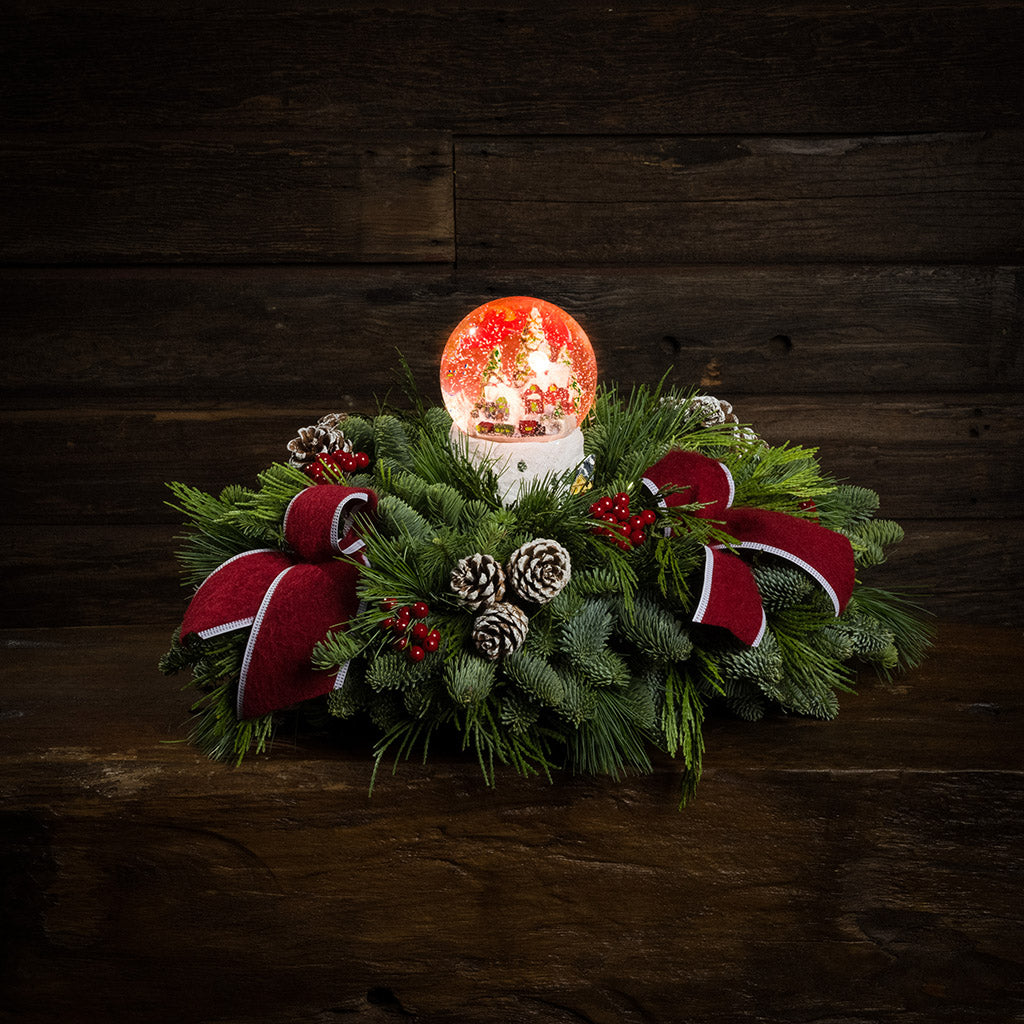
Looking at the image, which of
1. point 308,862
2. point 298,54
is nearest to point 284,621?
point 308,862

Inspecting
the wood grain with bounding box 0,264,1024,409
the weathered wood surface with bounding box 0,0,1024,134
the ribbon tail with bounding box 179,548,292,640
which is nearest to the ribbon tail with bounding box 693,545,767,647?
the ribbon tail with bounding box 179,548,292,640

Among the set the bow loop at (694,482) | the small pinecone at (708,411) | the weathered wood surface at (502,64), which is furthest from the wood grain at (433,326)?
the bow loop at (694,482)

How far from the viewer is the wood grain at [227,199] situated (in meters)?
1.39

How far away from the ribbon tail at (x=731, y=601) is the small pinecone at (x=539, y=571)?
0.36 ft

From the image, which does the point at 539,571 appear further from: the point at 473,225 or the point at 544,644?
the point at 473,225

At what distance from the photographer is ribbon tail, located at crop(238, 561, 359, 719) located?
0.73m

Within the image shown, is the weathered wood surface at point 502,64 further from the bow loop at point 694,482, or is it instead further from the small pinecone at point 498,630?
the small pinecone at point 498,630

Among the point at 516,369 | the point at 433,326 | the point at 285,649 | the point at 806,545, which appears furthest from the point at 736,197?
the point at 285,649

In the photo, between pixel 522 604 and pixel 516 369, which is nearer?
pixel 522 604

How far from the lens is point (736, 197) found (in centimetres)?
143

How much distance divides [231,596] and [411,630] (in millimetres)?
149

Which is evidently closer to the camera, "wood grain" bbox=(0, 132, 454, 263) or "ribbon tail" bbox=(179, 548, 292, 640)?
"ribbon tail" bbox=(179, 548, 292, 640)

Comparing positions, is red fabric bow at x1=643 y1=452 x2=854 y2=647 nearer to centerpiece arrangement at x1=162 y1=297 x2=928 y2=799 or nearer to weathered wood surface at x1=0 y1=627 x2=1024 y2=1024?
centerpiece arrangement at x1=162 y1=297 x2=928 y2=799

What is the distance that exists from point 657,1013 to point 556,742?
0.76 ft
